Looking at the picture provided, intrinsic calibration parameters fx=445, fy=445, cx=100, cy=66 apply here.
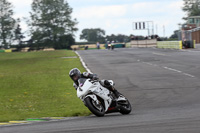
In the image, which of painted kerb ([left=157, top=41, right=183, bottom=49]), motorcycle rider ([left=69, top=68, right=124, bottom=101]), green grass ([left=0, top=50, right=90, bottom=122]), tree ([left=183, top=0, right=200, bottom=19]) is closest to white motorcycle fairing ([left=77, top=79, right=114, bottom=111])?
motorcycle rider ([left=69, top=68, right=124, bottom=101])

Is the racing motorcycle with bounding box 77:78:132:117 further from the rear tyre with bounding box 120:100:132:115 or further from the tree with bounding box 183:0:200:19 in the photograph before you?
the tree with bounding box 183:0:200:19

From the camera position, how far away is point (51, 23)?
111m

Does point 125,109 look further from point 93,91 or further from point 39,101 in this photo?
point 39,101

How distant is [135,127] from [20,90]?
36.9ft

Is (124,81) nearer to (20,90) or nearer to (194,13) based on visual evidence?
(20,90)

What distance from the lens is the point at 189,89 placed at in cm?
1577

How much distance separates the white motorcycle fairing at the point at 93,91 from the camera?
10297 millimetres

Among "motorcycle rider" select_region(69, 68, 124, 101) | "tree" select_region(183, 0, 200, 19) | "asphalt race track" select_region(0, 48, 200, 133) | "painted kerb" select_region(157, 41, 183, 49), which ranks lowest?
"painted kerb" select_region(157, 41, 183, 49)

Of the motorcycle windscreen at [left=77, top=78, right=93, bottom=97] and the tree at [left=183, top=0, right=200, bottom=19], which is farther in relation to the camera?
the tree at [left=183, top=0, right=200, bottom=19]

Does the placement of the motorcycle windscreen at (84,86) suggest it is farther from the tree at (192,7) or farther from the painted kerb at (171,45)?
the tree at (192,7)

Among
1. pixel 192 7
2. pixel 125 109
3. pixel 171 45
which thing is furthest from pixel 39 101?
pixel 192 7

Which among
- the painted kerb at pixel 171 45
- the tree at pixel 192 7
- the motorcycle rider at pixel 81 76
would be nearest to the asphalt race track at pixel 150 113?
the motorcycle rider at pixel 81 76

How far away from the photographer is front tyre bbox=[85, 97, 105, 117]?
1019cm

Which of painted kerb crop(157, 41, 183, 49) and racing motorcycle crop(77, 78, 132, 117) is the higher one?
racing motorcycle crop(77, 78, 132, 117)
